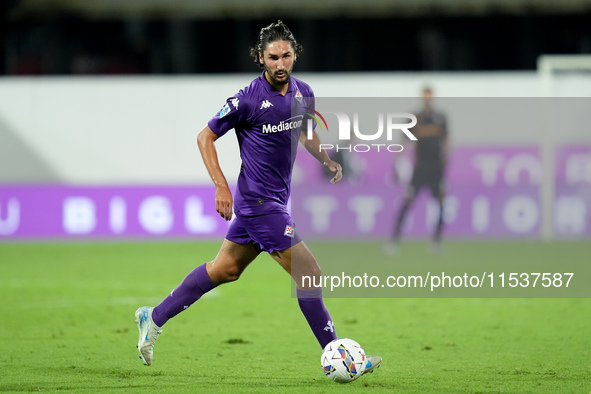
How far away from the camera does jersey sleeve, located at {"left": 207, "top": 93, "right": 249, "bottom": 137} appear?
18.2 feet

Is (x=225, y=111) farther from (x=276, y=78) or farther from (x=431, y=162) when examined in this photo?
(x=431, y=162)

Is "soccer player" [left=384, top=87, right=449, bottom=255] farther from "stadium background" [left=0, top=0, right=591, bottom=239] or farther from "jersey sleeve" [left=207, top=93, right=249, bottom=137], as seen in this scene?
"jersey sleeve" [left=207, top=93, right=249, bottom=137]

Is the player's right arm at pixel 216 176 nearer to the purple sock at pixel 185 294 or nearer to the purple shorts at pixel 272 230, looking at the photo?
the purple shorts at pixel 272 230

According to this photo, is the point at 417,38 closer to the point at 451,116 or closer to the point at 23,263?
the point at 451,116

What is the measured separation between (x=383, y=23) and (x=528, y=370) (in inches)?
615

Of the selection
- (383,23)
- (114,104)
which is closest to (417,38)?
(383,23)

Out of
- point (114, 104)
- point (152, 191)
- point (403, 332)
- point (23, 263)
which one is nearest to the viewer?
point (403, 332)

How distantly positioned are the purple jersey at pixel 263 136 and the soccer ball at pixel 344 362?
0.87m

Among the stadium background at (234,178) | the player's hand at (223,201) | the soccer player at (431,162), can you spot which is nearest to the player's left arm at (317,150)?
the player's hand at (223,201)

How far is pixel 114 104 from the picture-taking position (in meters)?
16.5

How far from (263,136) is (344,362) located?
137cm

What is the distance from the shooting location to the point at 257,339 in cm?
742

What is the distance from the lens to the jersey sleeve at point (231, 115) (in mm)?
5562

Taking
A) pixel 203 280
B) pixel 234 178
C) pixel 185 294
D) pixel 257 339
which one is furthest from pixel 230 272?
pixel 234 178
